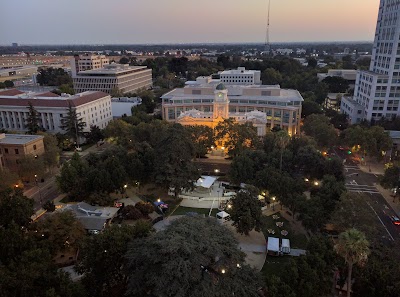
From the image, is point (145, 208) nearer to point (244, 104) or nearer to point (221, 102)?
point (221, 102)

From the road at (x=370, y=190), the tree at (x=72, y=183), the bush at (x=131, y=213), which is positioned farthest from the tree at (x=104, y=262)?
the road at (x=370, y=190)

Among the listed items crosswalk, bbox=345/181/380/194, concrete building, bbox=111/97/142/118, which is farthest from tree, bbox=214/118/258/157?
concrete building, bbox=111/97/142/118

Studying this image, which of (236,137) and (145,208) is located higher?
(236,137)

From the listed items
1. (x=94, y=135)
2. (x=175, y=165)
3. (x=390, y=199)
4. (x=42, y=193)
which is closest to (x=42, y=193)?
(x=42, y=193)

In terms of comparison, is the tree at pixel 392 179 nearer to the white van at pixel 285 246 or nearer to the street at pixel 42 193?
the white van at pixel 285 246

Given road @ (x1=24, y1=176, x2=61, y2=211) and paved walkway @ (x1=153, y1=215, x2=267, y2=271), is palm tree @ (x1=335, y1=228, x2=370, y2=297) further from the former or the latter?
road @ (x1=24, y1=176, x2=61, y2=211)

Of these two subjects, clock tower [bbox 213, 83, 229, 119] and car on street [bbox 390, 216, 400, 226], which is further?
clock tower [bbox 213, 83, 229, 119]
